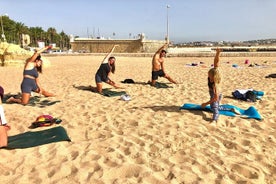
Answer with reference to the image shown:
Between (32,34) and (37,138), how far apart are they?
270ft

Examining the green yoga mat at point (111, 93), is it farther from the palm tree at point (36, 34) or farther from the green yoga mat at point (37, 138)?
the palm tree at point (36, 34)

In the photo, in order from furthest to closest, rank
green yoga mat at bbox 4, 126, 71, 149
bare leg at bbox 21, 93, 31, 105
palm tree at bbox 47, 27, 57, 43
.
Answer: palm tree at bbox 47, 27, 57, 43, bare leg at bbox 21, 93, 31, 105, green yoga mat at bbox 4, 126, 71, 149

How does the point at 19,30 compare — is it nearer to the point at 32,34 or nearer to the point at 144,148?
the point at 32,34

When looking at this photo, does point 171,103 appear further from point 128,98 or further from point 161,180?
point 161,180

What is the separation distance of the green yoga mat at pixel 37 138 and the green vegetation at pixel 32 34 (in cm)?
6633

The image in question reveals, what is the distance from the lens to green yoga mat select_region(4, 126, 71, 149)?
193 inches

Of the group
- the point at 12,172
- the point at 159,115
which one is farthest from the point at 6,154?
the point at 159,115

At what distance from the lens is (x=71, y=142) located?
5.04 m

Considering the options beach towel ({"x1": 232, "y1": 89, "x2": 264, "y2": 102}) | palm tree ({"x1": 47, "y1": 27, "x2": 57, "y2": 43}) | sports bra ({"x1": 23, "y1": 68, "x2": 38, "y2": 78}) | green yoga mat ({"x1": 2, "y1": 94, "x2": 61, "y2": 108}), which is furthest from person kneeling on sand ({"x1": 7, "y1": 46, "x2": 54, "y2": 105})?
palm tree ({"x1": 47, "y1": 27, "x2": 57, "y2": 43})

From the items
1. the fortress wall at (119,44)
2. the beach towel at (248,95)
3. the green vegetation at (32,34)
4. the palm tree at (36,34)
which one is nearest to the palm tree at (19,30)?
the green vegetation at (32,34)

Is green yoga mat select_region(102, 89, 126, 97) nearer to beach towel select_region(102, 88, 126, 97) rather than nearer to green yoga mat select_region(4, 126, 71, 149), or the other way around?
beach towel select_region(102, 88, 126, 97)

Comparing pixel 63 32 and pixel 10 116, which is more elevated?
pixel 63 32

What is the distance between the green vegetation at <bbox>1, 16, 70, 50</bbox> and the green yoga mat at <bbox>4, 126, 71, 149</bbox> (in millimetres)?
66333

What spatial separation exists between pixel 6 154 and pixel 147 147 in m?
2.32
